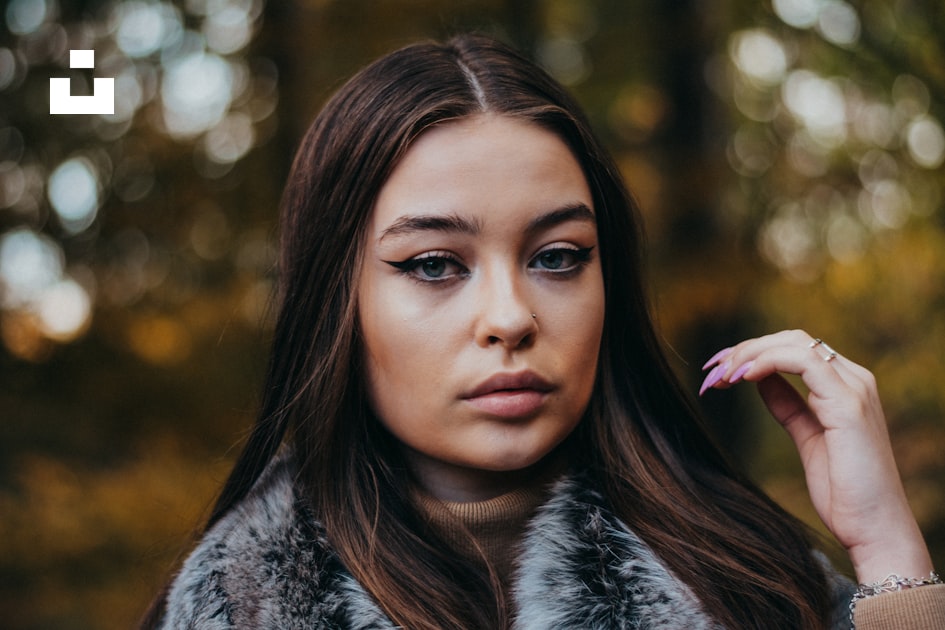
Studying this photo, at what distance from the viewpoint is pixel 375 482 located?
210 cm

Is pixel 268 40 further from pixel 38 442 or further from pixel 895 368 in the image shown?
pixel 895 368

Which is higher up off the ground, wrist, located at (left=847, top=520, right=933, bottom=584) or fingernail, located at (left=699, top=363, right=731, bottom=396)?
fingernail, located at (left=699, top=363, right=731, bottom=396)

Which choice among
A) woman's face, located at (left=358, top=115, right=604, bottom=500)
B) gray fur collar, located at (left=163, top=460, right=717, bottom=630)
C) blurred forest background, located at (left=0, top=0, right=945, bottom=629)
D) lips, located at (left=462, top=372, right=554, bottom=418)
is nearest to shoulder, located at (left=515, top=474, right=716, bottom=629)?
gray fur collar, located at (left=163, top=460, right=717, bottom=630)

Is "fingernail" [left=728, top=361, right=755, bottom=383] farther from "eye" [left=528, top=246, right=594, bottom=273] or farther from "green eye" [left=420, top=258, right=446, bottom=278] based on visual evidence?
"green eye" [left=420, top=258, right=446, bottom=278]

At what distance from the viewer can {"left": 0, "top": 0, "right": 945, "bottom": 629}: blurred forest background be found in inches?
173

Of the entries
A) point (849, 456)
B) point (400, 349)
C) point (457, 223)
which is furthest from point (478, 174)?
point (849, 456)

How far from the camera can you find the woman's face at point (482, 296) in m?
1.90

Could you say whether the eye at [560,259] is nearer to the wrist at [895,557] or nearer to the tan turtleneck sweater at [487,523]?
the tan turtleneck sweater at [487,523]

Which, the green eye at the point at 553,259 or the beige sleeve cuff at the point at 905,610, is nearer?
the beige sleeve cuff at the point at 905,610

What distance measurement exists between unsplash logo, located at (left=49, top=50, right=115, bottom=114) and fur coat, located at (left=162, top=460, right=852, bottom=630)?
3169mm

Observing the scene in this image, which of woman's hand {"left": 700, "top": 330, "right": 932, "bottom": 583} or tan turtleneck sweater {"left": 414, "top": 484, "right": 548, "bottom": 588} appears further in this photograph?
tan turtleneck sweater {"left": 414, "top": 484, "right": 548, "bottom": 588}

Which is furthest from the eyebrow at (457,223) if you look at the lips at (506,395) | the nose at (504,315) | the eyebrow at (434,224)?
the lips at (506,395)

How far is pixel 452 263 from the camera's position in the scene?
196 centimetres

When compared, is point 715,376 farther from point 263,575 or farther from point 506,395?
point 263,575
